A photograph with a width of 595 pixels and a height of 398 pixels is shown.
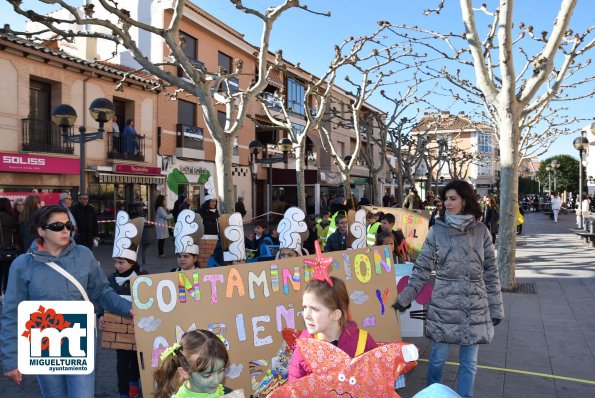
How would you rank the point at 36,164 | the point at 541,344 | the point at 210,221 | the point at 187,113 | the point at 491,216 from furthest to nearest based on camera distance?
1. the point at 187,113
2. the point at 36,164
3. the point at 491,216
4. the point at 210,221
5. the point at 541,344

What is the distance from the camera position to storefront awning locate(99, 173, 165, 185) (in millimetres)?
18219

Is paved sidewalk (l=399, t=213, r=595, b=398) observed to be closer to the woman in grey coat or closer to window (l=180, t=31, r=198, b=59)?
the woman in grey coat

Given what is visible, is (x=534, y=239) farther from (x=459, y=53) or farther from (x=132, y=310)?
(x=132, y=310)

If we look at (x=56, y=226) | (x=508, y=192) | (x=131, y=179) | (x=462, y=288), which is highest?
(x=131, y=179)

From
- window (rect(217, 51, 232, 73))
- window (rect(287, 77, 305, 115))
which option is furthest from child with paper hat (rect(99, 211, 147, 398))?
window (rect(287, 77, 305, 115))

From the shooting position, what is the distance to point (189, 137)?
23.0m

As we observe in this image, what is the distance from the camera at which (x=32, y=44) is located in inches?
622

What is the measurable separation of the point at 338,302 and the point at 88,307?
1.38m

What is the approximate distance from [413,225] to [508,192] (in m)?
3.30

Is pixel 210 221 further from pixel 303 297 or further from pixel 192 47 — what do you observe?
pixel 192 47

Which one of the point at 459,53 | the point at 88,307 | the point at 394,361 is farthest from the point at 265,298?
the point at 459,53

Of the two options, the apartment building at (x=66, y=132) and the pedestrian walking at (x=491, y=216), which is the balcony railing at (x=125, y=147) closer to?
the apartment building at (x=66, y=132)

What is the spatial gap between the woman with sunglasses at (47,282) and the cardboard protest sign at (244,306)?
1.56 feet

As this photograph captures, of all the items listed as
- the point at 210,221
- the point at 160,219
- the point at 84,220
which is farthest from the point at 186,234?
the point at 160,219
